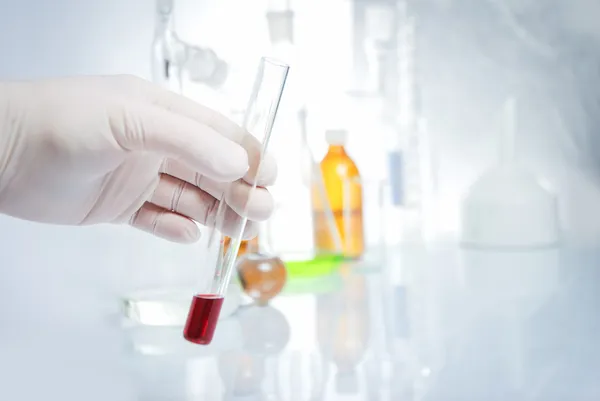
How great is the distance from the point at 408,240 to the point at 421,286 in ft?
2.11

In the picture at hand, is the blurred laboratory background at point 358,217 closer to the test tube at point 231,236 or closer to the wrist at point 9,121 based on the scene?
the test tube at point 231,236

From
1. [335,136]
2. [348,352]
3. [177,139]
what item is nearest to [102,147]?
[177,139]

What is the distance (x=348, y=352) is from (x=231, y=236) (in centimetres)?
23

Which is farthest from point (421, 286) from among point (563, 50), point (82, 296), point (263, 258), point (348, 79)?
point (563, 50)

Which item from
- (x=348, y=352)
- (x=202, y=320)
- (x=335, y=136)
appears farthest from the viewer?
(x=335, y=136)

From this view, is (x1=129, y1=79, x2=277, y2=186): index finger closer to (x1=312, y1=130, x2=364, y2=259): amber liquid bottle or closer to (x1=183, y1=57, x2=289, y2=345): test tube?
(x1=183, y1=57, x2=289, y2=345): test tube

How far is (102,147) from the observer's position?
2.87 feet

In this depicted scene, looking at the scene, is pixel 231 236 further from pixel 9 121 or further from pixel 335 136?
pixel 335 136

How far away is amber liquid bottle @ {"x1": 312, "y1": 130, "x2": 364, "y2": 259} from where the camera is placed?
71.8 inches

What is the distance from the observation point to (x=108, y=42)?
6.53 feet

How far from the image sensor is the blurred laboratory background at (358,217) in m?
0.97

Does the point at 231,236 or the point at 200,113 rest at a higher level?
the point at 200,113

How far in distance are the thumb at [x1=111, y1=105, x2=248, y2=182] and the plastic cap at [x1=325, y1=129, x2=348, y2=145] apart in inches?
37.9

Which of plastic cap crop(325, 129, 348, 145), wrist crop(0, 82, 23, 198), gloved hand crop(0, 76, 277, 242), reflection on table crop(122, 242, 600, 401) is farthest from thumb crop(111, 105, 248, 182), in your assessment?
plastic cap crop(325, 129, 348, 145)
